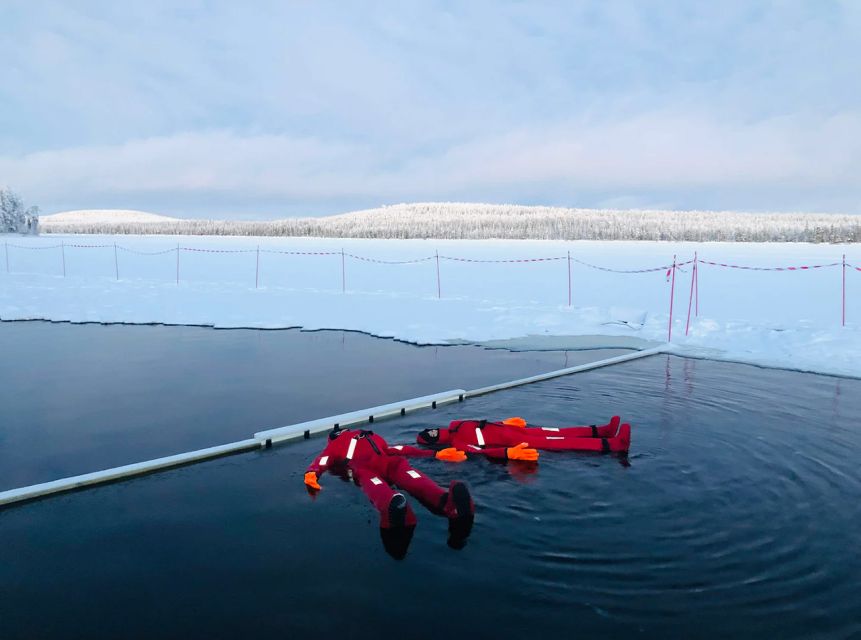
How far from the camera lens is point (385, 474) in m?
5.12

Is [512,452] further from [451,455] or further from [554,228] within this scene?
[554,228]

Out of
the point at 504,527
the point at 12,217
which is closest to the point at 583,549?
the point at 504,527

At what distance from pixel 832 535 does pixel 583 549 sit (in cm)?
163

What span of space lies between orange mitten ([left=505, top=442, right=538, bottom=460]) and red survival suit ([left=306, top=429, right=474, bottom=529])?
65 centimetres

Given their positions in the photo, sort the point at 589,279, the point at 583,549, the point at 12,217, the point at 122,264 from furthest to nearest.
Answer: the point at 12,217, the point at 122,264, the point at 589,279, the point at 583,549

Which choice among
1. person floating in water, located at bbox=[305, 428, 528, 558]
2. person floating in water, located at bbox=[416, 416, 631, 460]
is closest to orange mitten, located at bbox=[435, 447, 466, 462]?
person floating in water, located at bbox=[305, 428, 528, 558]

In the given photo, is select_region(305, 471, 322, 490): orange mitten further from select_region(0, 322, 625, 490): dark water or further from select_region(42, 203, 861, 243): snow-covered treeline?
select_region(42, 203, 861, 243): snow-covered treeline

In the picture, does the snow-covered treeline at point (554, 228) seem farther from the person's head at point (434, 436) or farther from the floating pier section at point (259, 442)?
the person's head at point (434, 436)

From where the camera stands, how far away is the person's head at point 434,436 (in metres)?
5.79

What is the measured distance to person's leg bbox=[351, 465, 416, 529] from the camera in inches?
167

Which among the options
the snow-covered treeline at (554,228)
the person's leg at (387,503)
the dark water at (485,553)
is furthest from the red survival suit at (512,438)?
the snow-covered treeline at (554,228)

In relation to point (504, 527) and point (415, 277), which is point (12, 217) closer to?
point (415, 277)

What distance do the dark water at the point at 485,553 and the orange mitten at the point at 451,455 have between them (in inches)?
5.7

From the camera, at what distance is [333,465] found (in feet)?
17.5
